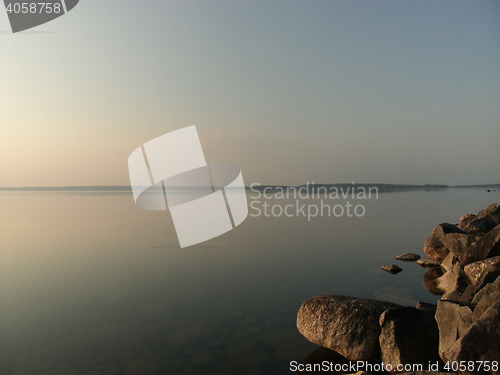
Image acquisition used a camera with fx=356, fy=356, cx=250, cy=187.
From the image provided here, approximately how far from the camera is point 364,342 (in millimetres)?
8391

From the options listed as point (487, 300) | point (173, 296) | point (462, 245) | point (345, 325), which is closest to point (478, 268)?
point (462, 245)

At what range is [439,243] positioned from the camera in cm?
1861

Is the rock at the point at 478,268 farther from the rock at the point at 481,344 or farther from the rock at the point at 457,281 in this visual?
the rock at the point at 481,344

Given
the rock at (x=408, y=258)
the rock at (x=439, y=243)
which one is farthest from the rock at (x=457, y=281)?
the rock at (x=408, y=258)

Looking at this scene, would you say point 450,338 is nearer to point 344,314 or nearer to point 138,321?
point 344,314

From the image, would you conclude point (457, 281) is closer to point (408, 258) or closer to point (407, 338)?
point (407, 338)

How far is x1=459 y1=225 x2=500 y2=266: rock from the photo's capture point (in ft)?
37.9

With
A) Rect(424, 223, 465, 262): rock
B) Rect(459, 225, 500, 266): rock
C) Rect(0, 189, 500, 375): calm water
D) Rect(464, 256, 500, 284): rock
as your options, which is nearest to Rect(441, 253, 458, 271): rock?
Rect(424, 223, 465, 262): rock

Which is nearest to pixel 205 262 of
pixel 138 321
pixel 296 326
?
pixel 138 321

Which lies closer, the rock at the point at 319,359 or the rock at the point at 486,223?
the rock at the point at 319,359

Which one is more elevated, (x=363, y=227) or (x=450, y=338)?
(x=450, y=338)

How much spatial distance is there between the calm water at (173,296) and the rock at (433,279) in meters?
0.33

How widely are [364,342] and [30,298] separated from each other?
495 inches

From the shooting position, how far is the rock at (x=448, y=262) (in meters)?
16.3
